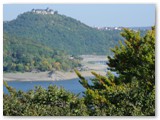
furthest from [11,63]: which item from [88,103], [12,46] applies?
[88,103]

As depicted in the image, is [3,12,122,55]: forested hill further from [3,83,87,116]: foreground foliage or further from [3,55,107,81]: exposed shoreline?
[3,83,87,116]: foreground foliage

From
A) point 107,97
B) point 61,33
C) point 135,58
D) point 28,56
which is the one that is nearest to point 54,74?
point 28,56

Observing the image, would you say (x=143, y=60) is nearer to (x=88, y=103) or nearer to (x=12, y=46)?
(x=88, y=103)

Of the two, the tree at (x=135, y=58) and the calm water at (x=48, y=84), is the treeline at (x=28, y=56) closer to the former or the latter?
the calm water at (x=48, y=84)

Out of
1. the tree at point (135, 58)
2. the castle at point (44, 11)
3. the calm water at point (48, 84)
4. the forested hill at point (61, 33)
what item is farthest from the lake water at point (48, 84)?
the castle at point (44, 11)

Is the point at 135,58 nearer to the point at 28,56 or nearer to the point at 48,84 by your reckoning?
the point at 48,84

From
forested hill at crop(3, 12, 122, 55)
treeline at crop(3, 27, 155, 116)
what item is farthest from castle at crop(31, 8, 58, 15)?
treeline at crop(3, 27, 155, 116)
